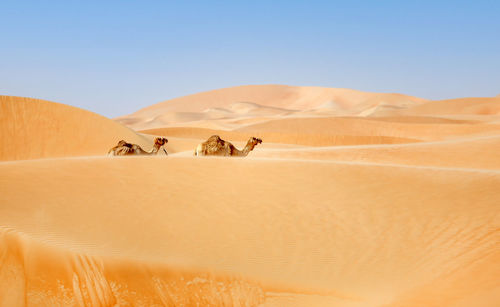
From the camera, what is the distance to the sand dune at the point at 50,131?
67.4 ft

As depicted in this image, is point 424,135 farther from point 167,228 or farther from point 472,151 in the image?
point 167,228

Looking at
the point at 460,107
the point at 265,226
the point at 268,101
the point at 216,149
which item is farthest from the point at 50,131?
the point at 268,101

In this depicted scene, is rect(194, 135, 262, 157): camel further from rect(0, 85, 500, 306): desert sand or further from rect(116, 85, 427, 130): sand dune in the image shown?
rect(116, 85, 427, 130): sand dune

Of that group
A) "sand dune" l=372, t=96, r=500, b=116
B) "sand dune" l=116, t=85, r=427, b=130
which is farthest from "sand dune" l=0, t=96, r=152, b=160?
"sand dune" l=116, t=85, r=427, b=130

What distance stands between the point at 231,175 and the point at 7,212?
330cm

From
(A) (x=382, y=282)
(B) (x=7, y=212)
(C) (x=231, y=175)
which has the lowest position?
(A) (x=382, y=282)

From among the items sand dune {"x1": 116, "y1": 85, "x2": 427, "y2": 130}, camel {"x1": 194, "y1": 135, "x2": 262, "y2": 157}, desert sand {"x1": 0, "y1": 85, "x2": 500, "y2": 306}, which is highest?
sand dune {"x1": 116, "y1": 85, "x2": 427, "y2": 130}

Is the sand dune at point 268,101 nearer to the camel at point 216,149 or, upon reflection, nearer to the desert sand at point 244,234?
the camel at point 216,149

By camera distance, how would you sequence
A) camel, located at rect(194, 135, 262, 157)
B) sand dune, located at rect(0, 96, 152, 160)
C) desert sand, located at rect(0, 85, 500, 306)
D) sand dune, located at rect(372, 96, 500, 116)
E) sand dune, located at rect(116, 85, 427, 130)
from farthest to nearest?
1. sand dune, located at rect(116, 85, 427, 130)
2. sand dune, located at rect(372, 96, 500, 116)
3. sand dune, located at rect(0, 96, 152, 160)
4. camel, located at rect(194, 135, 262, 157)
5. desert sand, located at rect(0, 85, 500, 306)

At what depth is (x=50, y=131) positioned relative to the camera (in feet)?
70.6

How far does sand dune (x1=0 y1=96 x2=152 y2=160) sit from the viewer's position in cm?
2053

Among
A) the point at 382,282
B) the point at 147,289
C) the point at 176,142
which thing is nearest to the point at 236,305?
the point at 147,289

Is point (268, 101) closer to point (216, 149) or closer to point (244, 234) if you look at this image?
point (216, 149)

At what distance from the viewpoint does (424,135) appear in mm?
31188
